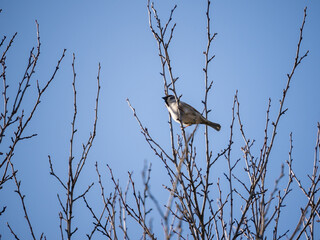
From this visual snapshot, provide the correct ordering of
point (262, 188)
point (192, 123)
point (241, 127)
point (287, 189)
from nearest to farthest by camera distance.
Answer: point (262, 188) → point (287, 189) → point (241, 127) → point (192, 123)

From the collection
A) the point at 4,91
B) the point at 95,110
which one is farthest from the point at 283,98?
the point at 4,91

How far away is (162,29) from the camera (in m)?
3.74

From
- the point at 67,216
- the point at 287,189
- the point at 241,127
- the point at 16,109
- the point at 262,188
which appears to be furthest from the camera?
the point at 241,127

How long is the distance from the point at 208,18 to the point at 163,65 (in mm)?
750

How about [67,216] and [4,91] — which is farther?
[4,91]

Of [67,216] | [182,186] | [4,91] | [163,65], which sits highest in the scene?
[163,65]

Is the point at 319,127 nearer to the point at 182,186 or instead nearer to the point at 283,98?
the point at 283,98

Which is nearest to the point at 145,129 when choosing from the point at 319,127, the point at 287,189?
the point at 287,189

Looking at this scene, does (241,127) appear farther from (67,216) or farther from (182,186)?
(67,216)

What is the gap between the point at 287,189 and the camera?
11.8 feet

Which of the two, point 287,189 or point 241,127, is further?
point 241,127

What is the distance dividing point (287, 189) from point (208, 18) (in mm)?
2193

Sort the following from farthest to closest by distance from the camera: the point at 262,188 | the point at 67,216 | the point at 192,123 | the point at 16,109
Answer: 1. the point at 192,123
2. the point at 262,188
3. the point at 16,109
4. the point at 67,216

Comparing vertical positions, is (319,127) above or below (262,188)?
above
